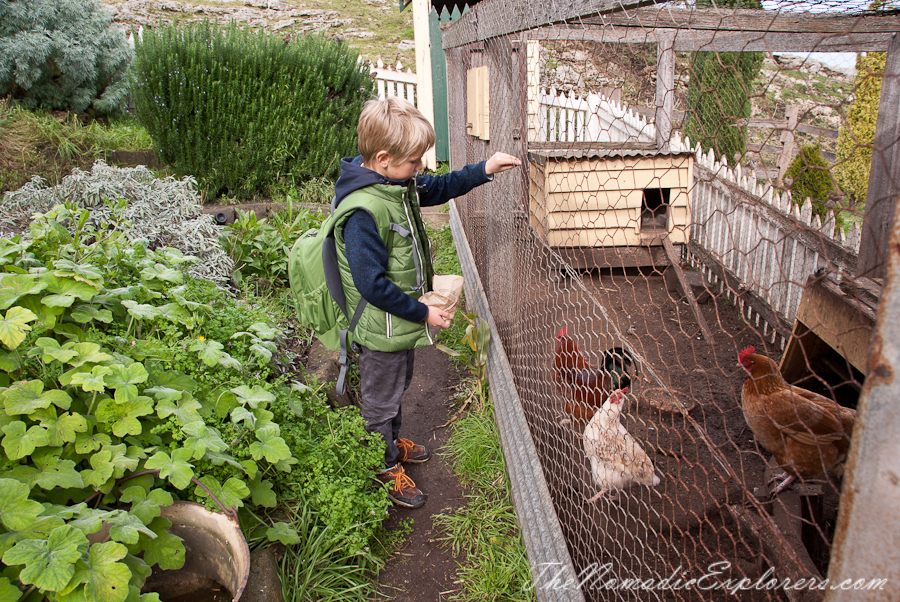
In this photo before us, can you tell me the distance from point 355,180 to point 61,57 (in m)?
7.56

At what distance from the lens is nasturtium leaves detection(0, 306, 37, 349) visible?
1680mm

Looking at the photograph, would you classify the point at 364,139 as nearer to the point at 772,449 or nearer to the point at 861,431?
the point at 861,431

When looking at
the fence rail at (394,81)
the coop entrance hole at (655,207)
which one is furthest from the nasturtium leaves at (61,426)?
the fence rail at (394,81)

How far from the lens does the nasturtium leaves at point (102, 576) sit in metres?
1.27

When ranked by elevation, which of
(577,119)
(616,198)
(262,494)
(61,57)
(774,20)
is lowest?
(262,494)

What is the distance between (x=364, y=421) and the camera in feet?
8.05

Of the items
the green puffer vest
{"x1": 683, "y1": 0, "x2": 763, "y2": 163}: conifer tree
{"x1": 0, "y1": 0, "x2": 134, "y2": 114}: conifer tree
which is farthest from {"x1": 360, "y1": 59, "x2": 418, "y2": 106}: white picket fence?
the green puffer vest

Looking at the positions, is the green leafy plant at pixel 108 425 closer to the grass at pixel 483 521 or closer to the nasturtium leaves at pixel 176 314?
the nasturtium leaves at pixel 176 314

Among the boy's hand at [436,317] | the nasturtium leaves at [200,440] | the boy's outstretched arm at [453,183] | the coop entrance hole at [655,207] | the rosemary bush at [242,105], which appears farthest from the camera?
the rosemary bush at [242,105]

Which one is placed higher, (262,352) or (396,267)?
(396,267)

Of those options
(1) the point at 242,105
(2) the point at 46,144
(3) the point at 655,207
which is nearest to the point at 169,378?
(3) the point at 655,207

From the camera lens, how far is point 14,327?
1.71 metres

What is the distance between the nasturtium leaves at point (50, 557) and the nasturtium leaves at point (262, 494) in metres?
0.67

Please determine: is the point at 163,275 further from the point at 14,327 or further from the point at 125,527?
the point at 125,527
